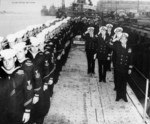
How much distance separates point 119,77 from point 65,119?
196 cm

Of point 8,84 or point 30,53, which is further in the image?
point 30,53

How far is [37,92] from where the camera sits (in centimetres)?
385

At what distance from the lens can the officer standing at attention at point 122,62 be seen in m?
6.33

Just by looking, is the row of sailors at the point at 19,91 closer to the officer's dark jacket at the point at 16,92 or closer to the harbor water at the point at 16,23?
the officer's dark jacket at the point at 16,92

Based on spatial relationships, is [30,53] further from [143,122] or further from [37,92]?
[143,122]

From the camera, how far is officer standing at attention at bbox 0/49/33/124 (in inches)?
127

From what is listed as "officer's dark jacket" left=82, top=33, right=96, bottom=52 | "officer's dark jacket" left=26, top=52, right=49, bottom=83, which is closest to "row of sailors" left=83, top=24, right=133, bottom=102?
"officer's dark jacket" left=82, top=33, right=96, bottom=52

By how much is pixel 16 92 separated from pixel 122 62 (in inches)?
144

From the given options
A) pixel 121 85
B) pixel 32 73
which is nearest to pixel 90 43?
pixel 121 85

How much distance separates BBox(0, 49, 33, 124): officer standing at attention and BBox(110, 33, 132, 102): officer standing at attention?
3372 millimetres

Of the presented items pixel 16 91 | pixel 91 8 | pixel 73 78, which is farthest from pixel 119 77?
pixel 91 8

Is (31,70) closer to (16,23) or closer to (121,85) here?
(121,85)

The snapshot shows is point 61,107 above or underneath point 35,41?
underneath

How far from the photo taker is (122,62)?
6.40 metres
